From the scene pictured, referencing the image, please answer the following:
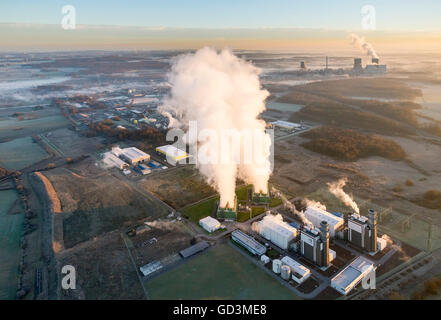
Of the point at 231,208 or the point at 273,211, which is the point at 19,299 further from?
the point at 273,211

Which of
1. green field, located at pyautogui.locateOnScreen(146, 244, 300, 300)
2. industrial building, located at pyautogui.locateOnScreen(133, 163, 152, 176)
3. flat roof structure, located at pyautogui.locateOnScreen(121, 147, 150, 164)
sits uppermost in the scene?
flat roof structure, located at pyautogui.locateOnScreen(121, 147, 150, 164)

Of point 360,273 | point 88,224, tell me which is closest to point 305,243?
point 360,273

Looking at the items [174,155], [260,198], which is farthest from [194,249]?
[174,155]

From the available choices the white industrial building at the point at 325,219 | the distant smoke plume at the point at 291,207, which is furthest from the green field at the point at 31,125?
the white industrial building at the point at 325,219

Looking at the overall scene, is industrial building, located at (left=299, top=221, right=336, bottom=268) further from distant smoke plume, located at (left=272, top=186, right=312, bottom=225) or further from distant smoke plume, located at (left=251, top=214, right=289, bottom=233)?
distant smoke plume, located at (left=251, top=214, right=289, bottom=233)

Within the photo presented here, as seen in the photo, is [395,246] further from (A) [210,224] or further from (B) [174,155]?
(B) [174,155]

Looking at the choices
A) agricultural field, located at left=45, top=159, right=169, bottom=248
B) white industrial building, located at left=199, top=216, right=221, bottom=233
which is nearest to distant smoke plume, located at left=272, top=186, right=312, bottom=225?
white industrial building, located at left=199, top=216, right=221, bottom=233
